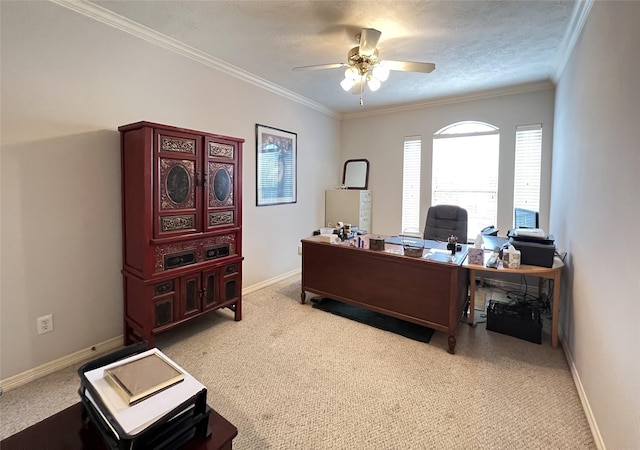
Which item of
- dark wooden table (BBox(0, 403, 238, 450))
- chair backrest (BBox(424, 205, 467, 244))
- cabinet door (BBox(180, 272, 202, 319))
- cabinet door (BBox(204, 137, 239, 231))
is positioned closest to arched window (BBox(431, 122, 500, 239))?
chair backrest (BBox(424, 205, 467, 244))

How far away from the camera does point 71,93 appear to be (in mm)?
2156

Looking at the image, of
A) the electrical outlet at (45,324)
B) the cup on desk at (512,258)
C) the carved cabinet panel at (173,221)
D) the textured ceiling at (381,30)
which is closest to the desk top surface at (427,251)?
the cup on desk at (512,258)

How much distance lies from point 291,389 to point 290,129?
3.21 meters

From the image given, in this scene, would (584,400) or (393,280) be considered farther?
(393,280)

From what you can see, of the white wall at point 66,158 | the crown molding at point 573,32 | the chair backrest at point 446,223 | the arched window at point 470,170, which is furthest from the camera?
the arched window at point 470,170

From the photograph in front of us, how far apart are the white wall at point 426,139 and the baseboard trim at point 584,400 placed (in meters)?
1.68

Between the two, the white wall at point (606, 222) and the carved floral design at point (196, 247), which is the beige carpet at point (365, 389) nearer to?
the white wall at point (606, 222)

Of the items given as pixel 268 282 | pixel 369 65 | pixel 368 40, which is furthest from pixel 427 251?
pixel 268 282

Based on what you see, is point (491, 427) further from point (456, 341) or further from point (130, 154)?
point (130, 154)

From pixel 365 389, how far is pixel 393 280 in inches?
39.6

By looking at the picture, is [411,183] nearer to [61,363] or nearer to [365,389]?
[365,389]

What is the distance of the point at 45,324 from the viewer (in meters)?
2.13

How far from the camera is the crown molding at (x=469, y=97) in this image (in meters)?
3.63

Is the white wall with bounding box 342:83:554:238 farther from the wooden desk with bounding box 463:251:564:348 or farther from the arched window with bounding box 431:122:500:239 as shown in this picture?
the wooden desk with bounding box 463:251:564:348
